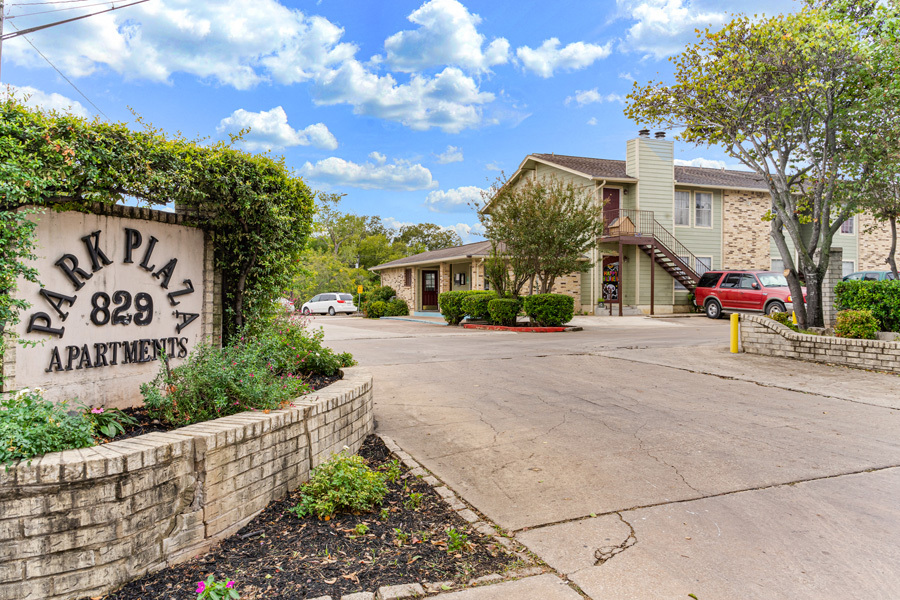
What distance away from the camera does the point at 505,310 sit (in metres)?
19.5

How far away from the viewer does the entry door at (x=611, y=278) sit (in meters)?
26.0

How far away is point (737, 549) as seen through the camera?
325 cm

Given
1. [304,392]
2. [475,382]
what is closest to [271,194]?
[304,392]

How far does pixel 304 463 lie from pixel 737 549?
280 centimetres

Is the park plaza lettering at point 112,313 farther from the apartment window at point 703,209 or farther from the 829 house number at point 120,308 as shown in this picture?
the apartment window at point 703,209

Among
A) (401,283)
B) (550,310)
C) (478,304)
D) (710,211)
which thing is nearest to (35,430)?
(550,310)

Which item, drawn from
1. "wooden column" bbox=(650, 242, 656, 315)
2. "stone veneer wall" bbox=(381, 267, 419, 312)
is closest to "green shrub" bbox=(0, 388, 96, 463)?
"wooden column" bbox=(650, 242, 656, 315)

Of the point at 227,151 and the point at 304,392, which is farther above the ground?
the point at 227,151

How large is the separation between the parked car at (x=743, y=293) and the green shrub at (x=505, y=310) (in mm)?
8787

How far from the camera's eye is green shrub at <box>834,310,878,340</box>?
10008 mm

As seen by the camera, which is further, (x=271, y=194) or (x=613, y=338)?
(x=613, y=338)

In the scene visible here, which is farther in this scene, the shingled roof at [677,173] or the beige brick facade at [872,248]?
the beige brick facade at [872,248]

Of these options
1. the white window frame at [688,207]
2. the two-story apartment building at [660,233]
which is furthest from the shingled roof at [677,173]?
the white window frame at [688,207]

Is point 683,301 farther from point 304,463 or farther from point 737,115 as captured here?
point 304,463
